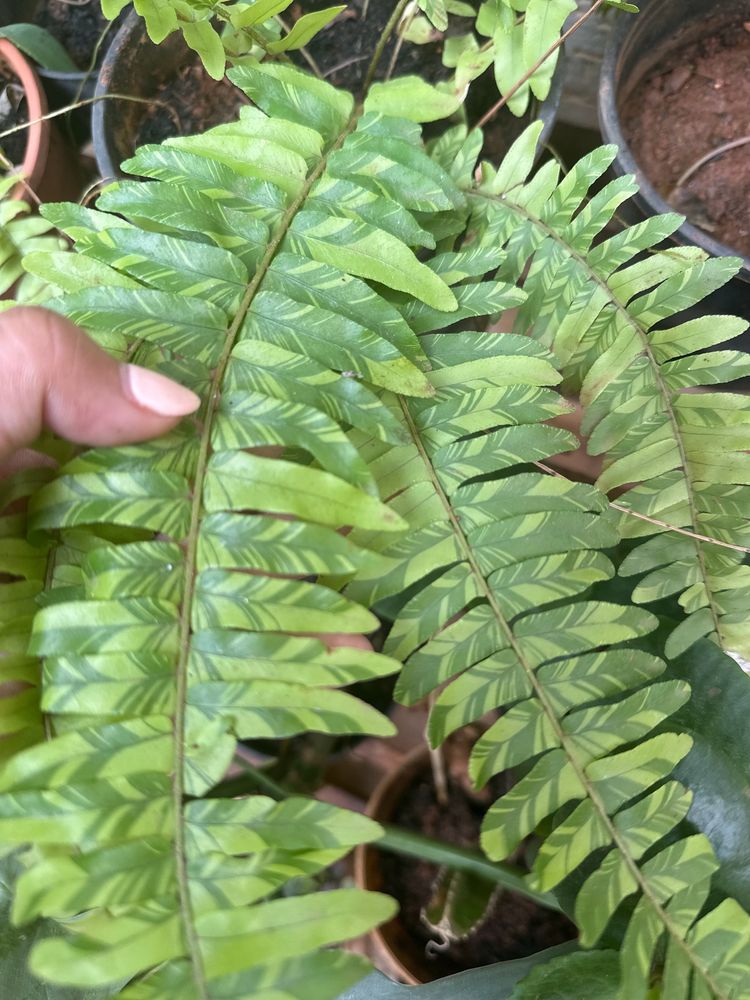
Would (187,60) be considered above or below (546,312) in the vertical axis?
above

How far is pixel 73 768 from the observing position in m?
0.54

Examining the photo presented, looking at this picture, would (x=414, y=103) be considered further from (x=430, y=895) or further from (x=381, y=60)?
(x=430, y=895)

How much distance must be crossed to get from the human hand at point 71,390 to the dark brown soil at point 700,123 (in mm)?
1059

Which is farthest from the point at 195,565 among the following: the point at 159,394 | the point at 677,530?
the point at 677,530

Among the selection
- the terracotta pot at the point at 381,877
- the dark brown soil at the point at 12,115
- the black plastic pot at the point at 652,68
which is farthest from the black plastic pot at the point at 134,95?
the terracotta pot at the point at 381,877

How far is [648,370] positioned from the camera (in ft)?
2.66

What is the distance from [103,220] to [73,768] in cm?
55

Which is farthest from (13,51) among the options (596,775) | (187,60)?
(596,775)

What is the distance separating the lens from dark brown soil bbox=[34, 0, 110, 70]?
139cm

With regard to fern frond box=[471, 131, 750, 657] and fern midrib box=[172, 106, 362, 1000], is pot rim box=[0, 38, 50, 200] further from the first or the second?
fern frond box=[471, 131, 750, 657]

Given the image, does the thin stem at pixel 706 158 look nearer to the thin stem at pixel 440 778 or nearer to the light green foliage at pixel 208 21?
the light green foliage at pixel 208 21

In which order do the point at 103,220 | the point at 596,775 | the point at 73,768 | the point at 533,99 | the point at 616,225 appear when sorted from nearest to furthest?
the point at 73,768 < the point at 596,775 < the point at 103,220 < the point at 533,99 < the point at 616,225

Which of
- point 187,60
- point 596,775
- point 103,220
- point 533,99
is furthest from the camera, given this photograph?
point 187,60

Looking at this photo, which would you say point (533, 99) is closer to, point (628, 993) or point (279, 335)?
point (279, 335)
